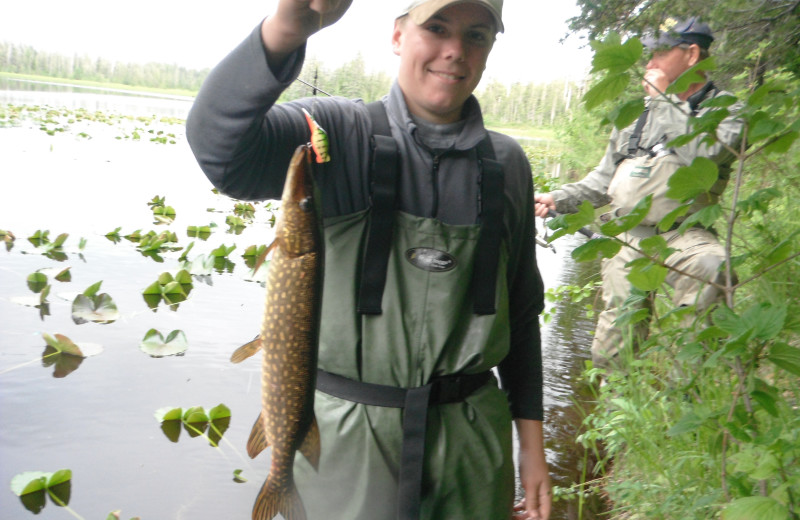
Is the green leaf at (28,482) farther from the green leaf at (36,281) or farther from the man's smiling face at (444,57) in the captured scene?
the green leaf at (36,281)

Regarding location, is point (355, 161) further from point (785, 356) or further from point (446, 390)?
point (785, 356)

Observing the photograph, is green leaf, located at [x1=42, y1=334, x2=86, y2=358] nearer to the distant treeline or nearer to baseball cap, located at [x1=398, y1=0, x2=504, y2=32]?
baseball cap, located at [x1=398, y1=0, x2=504, y2=32]

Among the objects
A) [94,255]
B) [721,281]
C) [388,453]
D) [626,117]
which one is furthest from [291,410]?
[94,255]

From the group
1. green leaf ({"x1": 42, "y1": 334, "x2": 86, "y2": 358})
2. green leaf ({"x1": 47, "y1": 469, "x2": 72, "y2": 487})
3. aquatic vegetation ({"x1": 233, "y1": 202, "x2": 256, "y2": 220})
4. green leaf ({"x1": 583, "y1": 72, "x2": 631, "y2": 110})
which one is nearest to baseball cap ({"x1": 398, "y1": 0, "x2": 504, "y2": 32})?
green leaf ({"x1": 583, "y1": 72, "x2": 631, "y2": 110})

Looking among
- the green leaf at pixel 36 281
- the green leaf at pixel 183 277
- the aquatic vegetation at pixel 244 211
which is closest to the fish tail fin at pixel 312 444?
the green leaf at pixel 183 277

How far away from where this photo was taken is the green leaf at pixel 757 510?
153 centimetres

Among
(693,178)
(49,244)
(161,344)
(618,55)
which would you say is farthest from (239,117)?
(49,244)

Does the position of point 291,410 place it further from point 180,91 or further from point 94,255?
point 180,91

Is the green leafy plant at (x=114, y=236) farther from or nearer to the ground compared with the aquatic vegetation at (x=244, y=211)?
nearer to the ground

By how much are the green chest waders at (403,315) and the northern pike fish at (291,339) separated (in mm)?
156

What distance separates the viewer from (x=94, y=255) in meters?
7.52

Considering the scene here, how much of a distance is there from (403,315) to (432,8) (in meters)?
0.79

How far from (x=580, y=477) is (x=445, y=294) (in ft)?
8.73

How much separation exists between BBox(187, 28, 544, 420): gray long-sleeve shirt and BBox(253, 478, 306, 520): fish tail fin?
0.69 m
